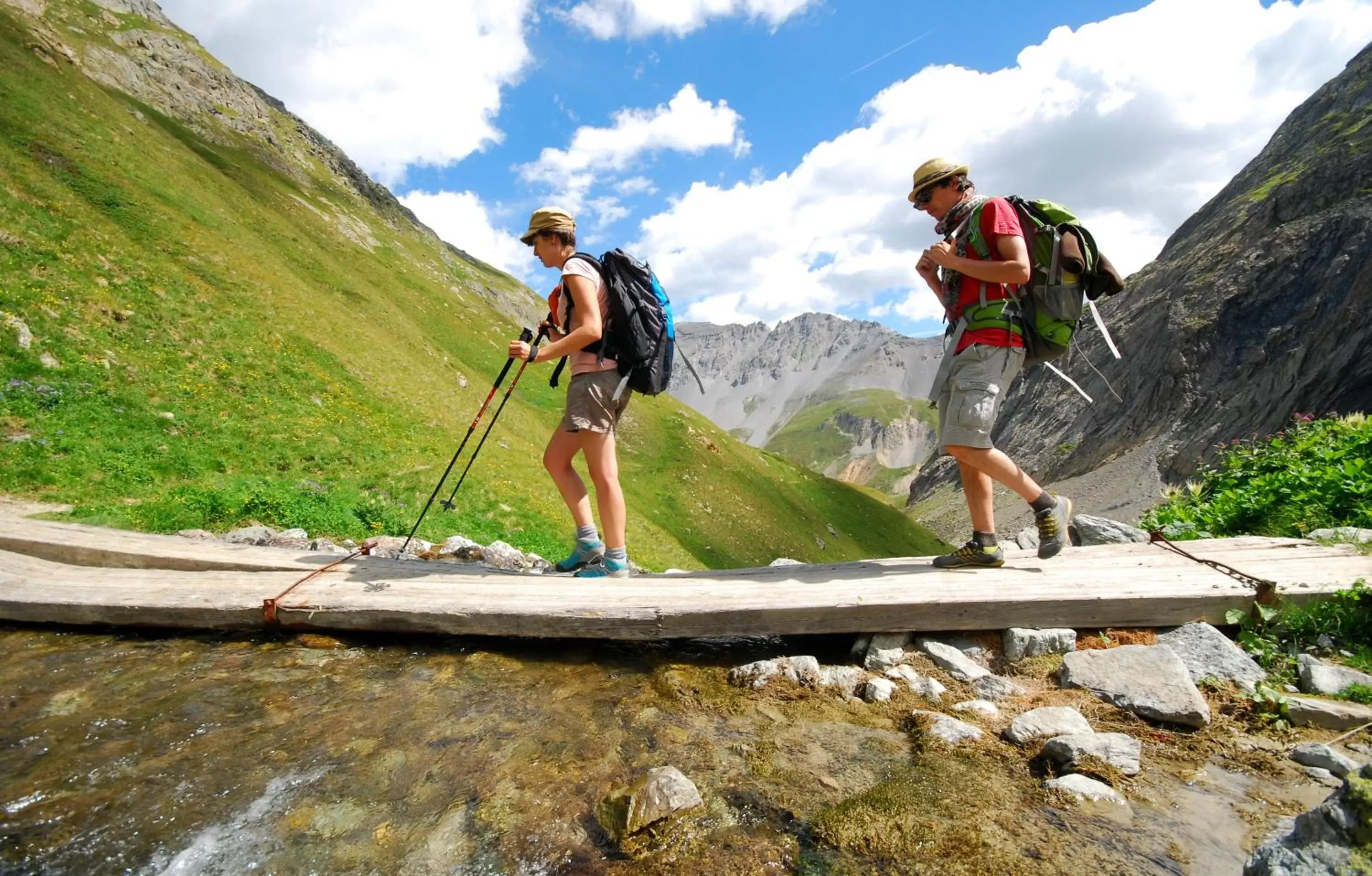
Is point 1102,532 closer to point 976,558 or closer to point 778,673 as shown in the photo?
point 976,558

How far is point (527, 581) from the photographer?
7.22 meters

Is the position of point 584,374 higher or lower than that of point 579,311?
lower

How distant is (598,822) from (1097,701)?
367 centimetres

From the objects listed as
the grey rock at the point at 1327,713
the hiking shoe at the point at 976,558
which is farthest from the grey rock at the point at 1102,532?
the grey rock at the point at 1327,713

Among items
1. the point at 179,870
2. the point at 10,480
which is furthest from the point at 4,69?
the point at 179,870

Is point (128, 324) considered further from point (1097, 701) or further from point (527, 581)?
point (1097, 701)

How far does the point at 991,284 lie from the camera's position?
698 cm

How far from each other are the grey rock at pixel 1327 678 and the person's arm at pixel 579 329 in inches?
258

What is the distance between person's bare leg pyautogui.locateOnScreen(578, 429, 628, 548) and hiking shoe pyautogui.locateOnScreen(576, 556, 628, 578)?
0.61 ft

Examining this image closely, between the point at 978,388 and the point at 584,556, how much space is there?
4904 millimetres

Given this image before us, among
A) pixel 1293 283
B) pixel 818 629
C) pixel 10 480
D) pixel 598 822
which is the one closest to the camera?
pixel 598 822

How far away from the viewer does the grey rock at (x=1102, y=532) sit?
955cm

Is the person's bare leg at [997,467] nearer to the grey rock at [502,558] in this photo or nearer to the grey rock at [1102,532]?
the grey rock at [1102,532]

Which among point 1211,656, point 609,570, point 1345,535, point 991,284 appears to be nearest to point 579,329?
point 609,570
